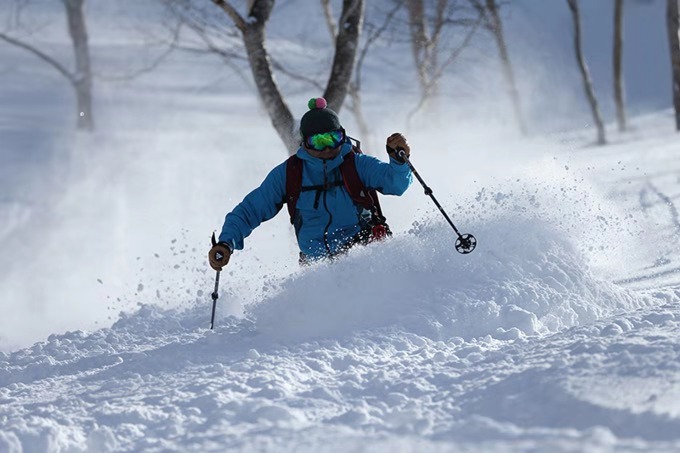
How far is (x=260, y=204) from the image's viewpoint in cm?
646

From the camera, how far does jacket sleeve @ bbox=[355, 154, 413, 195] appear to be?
6223mm

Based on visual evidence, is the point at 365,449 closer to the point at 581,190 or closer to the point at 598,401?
the point at 598,401

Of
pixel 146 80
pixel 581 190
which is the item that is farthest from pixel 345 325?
pixel 146 80

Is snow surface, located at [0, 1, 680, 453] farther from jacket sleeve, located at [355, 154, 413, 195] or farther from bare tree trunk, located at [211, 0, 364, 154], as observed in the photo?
bare tree trunk, located at [211, 0, 364, 154]

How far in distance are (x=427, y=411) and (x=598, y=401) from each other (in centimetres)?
66

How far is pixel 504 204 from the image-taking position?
22.5 feet

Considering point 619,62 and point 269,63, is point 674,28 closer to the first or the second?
point 619,62

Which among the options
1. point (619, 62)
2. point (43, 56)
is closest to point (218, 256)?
point (43, 56)

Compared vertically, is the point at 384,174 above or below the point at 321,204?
above

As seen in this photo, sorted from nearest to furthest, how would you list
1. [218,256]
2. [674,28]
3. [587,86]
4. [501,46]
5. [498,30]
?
[218,256] < [674,28] < [587,86] < [498,30] < [501,46]

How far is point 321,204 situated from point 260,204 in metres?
0.41

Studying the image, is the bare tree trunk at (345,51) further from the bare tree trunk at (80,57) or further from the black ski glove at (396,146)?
the bare tree trunk at (80,57)

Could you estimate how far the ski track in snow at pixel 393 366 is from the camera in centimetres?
362

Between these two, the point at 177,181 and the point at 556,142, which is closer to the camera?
the point at 177,181
